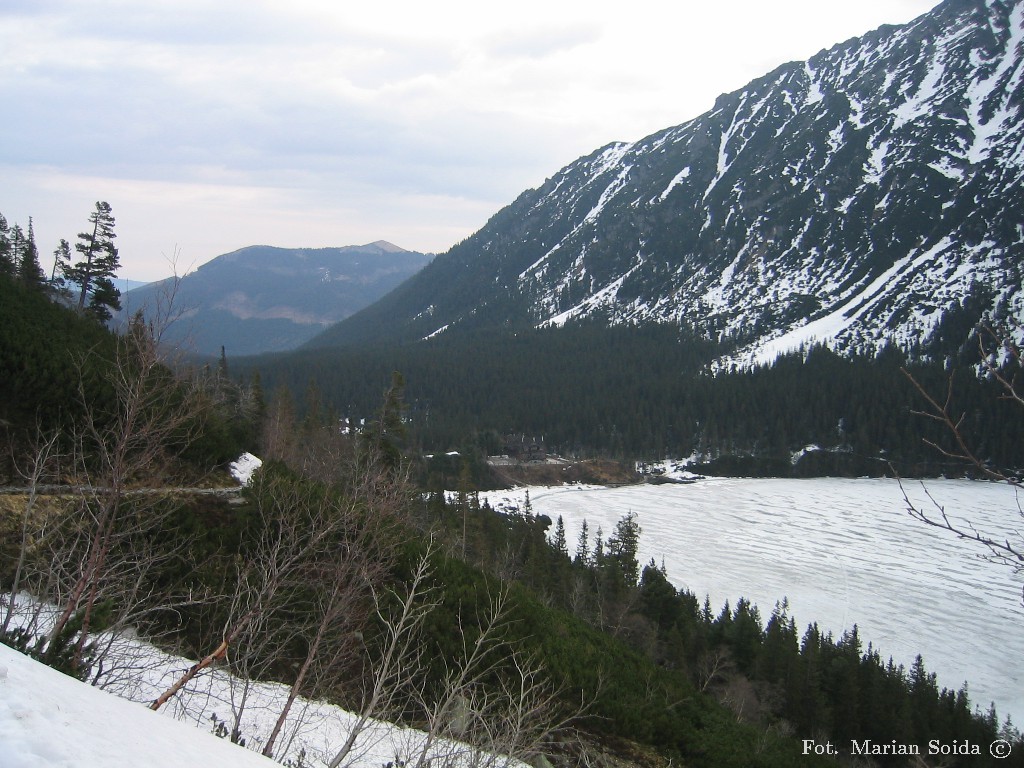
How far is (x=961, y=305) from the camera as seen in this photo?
150625 millimetres

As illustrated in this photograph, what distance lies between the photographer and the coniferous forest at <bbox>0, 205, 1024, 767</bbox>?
9.67 m

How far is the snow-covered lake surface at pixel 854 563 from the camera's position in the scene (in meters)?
35.3

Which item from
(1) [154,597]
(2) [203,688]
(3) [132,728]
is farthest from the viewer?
(1) [154,597]

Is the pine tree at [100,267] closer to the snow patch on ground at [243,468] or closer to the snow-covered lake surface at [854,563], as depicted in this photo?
the snow patch on ground at [243,468]

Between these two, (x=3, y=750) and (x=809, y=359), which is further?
(x=809, y=359)

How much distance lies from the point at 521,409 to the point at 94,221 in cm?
9379

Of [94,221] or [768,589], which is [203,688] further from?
[768,589]

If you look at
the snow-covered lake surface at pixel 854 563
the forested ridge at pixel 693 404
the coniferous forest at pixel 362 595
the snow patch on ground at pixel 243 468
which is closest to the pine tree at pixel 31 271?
the coniferous forest at pixel 362 595

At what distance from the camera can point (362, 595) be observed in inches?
510

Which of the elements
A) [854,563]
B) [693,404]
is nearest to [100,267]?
[854,563]

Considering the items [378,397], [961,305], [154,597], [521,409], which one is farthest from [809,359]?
[154,597]

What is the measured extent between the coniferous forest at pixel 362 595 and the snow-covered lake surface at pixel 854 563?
10.00ft

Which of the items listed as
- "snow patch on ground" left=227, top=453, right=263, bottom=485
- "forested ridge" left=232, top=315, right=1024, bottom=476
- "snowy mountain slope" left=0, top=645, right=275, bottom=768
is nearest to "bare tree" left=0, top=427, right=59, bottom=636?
"snowy mountain slope" left=0, top=645, right=275, bottom=768

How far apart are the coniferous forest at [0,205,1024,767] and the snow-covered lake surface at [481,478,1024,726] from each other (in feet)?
10.00
